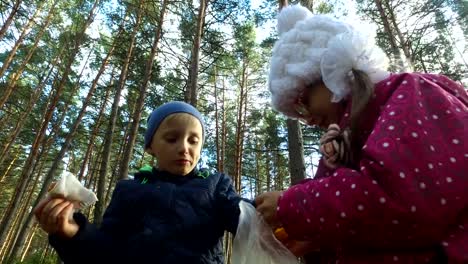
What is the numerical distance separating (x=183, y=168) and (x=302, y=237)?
46.2 inches

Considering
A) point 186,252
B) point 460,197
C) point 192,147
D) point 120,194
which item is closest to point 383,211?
point 460,197

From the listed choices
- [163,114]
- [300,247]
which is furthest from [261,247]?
[163,114]

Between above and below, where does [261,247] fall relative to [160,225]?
below

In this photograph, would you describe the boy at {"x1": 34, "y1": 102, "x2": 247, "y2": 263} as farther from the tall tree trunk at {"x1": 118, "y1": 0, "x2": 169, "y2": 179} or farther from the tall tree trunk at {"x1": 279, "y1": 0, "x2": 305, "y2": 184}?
the tall tree trunk at {"x1": 118, "y1": 0, "x2": 169, "y2": 179}

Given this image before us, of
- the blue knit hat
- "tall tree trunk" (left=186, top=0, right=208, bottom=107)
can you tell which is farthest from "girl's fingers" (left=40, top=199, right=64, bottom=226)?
"tall tree trunk" (left=186, top=0, right=208, bottom=107)

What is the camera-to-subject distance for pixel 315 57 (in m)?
1.44

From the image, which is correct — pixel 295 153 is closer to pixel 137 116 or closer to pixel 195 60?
pixel 195 60

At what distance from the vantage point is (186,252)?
179 cm

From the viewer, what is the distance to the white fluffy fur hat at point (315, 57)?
133 cm

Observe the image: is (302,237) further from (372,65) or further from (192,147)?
(192,147)

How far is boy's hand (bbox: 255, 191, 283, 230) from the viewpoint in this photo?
1193 millimetres

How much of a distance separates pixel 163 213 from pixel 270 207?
90cm

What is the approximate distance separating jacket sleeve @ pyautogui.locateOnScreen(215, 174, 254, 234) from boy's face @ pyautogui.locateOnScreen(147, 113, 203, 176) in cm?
Result: 24

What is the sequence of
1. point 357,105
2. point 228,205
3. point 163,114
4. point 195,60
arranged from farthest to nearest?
1. point 195,60
2. point 163,114
3. point 228,205
4. point 357,105
